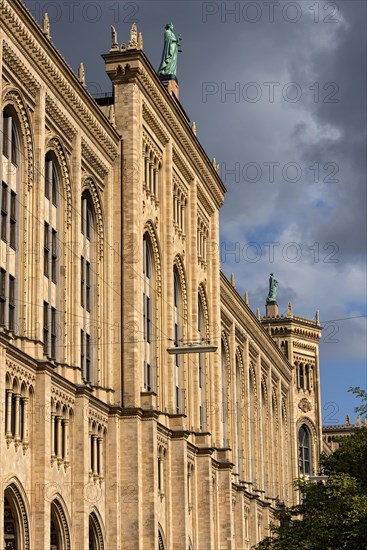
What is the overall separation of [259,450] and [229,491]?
2022 cm

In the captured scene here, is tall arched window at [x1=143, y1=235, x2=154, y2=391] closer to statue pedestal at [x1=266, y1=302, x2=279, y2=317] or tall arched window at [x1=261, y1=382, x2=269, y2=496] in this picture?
tall arched window at [x1=261, y1=382, x2=269, y2=496]

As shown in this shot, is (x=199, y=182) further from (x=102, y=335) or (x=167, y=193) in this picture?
(x=102, y=335)

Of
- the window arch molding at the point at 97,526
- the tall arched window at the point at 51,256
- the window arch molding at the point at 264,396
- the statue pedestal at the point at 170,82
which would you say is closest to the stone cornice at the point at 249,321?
the window arch molding at the point at 264,396

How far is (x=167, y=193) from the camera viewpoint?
6200 cm

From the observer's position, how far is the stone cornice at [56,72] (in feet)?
145

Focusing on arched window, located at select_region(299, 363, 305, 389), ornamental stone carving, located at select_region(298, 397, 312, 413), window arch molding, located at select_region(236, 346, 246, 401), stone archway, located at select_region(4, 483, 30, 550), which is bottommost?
stone archway, located at select_region(4, 483, 30, 550)

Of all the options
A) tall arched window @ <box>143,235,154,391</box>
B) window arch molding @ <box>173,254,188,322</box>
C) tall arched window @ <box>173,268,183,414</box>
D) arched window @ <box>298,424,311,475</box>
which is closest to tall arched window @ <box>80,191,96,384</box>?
tall arched window @ <box>143,235,154,391</box>

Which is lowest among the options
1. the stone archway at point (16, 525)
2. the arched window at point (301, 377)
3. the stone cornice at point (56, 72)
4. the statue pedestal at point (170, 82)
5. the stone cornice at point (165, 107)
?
the stone archway at point (16, 525)

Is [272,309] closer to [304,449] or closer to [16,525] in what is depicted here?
[304,449]

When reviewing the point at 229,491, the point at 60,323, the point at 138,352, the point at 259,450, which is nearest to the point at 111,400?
the point at 138,352

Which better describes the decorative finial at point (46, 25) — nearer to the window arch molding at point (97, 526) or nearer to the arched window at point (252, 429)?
the window arch molding at point (97, 526)

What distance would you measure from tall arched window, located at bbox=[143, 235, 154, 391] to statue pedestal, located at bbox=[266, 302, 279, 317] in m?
59.5

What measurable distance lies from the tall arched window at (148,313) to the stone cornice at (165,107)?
21.4ft

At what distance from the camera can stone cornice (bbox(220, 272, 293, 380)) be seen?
82.8 m
